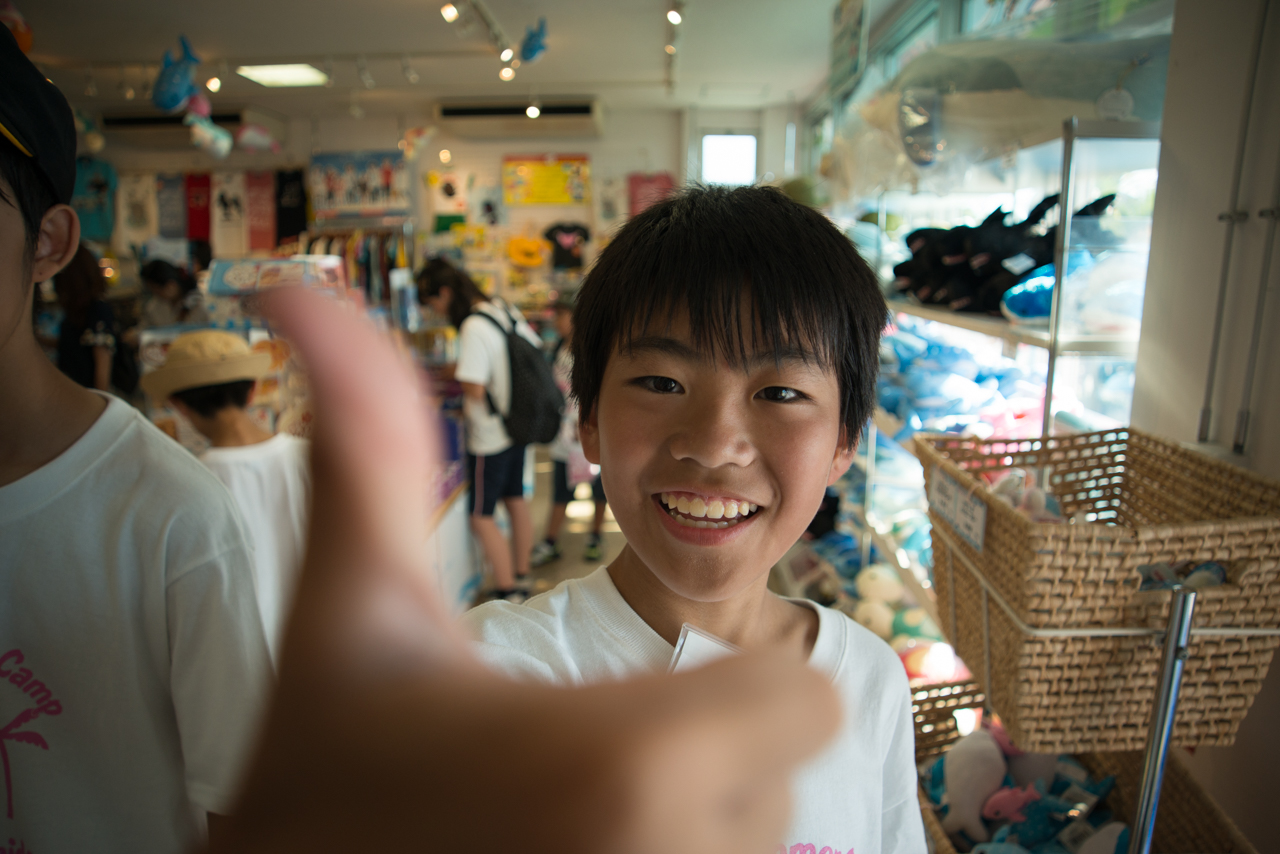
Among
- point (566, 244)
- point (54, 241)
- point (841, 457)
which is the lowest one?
point (841, 457)

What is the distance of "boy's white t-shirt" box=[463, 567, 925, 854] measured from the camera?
0.68m

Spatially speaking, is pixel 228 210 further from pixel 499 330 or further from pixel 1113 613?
pixel 1113 613

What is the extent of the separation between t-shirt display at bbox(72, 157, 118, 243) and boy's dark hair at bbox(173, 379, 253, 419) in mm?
7593

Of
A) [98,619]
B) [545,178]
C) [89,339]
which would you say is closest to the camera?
[98,619]

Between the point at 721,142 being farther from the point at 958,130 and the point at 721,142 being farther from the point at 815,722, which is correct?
the point at 815,722

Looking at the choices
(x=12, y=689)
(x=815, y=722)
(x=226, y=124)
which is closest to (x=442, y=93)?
(x=226, y=124)

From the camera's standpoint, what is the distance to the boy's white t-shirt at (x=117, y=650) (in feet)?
A: 2.36

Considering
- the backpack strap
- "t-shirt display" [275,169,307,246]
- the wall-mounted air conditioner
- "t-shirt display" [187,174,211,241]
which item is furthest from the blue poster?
the backpack strap

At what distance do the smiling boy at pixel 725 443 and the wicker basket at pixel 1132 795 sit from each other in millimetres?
568

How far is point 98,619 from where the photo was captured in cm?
73

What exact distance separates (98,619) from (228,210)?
828 centimetres

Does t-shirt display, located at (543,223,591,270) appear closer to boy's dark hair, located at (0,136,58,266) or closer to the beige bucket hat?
the beige bucket hat

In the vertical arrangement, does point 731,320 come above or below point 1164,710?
above

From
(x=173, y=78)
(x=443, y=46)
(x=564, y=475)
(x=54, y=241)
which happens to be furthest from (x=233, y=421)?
(x=443, y=46)
